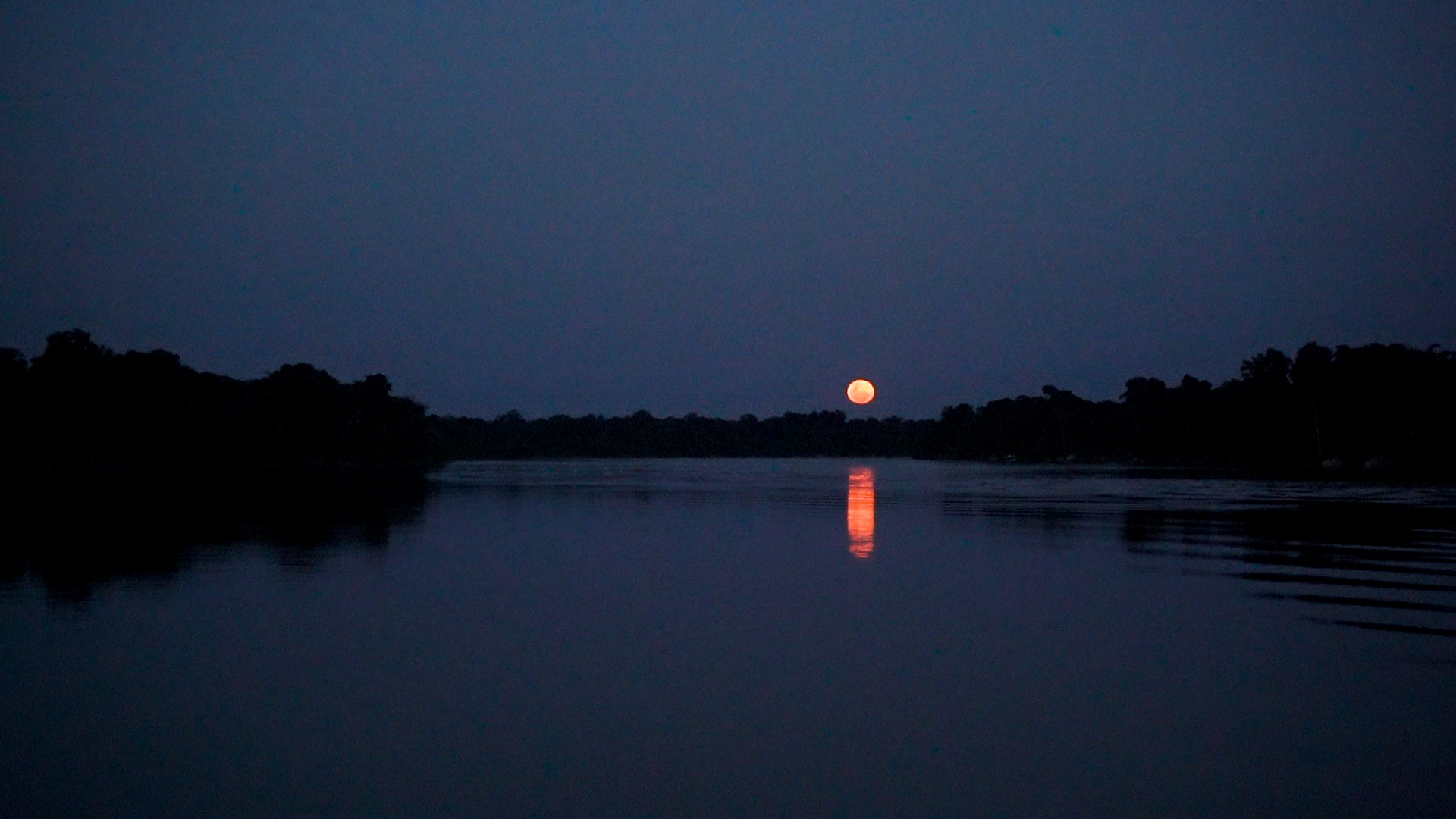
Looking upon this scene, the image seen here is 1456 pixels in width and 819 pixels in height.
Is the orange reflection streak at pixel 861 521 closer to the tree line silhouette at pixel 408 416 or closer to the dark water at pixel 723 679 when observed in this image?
the dark water at pixel 723 679

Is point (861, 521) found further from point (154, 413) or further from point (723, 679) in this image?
point (154, 413)

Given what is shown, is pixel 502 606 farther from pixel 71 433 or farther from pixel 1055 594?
pixel 71 433

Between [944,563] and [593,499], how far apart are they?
19.4 meters

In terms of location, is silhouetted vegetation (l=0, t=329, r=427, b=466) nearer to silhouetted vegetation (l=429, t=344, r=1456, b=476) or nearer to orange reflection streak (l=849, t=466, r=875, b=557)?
silhouetted vegetation (l=429, t=344, r=1456, b=476)

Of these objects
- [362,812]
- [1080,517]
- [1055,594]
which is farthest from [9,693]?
[1080,517]

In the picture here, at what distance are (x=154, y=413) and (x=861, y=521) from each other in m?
60.0

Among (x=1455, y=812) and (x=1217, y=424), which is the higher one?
(x=1217, y=424)

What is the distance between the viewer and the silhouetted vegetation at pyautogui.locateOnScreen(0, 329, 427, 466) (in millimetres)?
64562

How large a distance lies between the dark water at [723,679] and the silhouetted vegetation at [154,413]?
172 feet

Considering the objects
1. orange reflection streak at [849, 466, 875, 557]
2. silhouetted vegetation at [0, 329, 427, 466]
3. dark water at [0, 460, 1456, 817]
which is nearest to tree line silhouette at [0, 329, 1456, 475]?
silhouetted vegetation at [0, 329, 427, 466]

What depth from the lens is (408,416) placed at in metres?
107

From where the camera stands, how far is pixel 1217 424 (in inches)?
4134

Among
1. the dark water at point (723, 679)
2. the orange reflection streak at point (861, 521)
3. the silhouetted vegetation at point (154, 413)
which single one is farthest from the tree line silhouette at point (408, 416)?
the dark water at point (723, 679)

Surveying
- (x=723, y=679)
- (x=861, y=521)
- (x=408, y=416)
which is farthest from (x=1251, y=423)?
(x=723, y=679)
